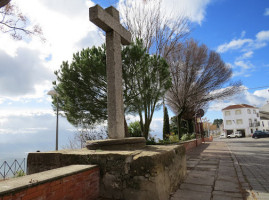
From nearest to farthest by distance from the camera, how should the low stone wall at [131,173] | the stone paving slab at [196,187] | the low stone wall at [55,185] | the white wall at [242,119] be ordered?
the low stone wall at [55,185]
the low stone wall at [131,173]
the stone paving slab at [196,187]
the white wall at [242,119]

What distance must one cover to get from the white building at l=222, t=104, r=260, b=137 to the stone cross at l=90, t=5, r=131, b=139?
5432cm

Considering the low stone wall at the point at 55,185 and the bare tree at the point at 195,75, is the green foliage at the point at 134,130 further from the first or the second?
the low stone wall at the point at 55,185

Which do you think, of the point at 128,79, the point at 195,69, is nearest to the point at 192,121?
the point at 195,69

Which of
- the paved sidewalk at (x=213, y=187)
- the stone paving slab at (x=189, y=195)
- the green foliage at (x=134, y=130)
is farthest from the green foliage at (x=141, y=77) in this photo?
the stone paving slab at (x=189, y=195)

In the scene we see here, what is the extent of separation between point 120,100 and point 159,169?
1.74m

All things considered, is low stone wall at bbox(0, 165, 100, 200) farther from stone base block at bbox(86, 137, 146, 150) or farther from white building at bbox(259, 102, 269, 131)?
white building at bbox(259, 102, 269, 131)

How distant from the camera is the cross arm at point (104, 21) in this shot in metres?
3.70

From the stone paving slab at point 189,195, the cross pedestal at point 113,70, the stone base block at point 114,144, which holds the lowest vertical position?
the stone paving slab at point 189,195

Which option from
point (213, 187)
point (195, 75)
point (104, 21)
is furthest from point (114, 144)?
point (195, 75)

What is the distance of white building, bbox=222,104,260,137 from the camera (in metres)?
49.0

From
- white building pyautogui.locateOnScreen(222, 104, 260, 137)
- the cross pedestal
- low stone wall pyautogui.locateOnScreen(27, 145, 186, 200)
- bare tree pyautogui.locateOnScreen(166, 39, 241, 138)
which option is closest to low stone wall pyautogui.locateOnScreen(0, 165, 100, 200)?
low stone wall pyautogui.locateOnScreen(27, 145, 186, 200)

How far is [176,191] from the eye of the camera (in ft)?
10.4

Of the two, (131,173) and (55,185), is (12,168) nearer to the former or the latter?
(55,185)

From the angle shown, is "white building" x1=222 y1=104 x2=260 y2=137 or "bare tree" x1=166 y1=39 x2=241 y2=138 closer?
"bare tree" x1=166 y1=39 x2=241 y2=138
